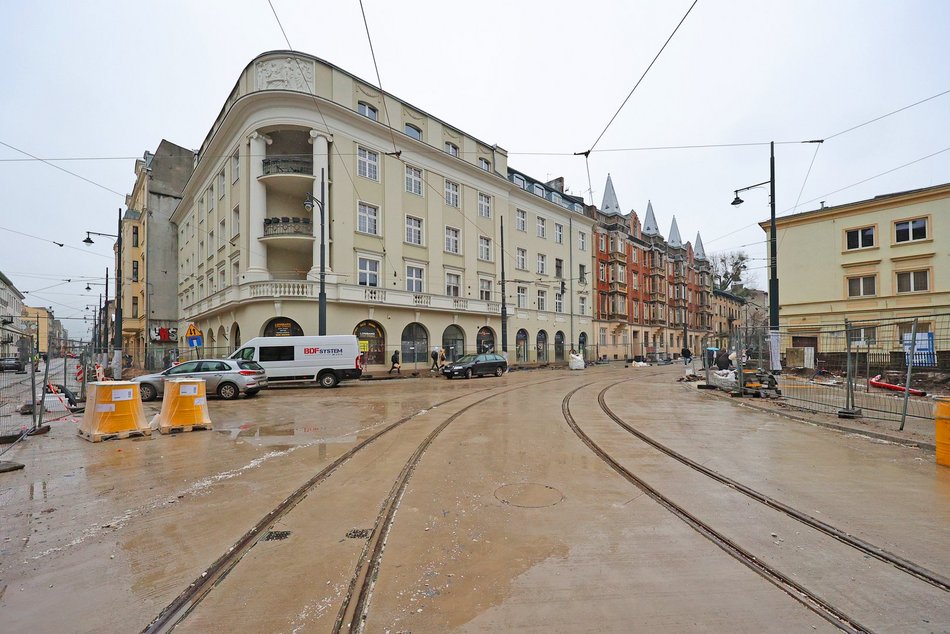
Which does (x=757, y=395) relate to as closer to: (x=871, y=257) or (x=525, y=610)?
(x=525, y=610)

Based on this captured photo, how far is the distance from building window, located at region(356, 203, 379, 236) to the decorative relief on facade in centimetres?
701

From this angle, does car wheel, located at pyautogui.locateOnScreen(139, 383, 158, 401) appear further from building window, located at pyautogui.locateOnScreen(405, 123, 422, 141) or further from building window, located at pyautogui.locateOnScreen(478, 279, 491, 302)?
building window, located at pyautogui.locateOnScreen(478, 279, 491, 302)

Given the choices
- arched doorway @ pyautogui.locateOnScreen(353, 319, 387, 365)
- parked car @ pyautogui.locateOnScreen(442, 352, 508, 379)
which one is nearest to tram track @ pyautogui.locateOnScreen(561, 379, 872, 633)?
parked car @ pyautogui.locateOnScreen(442, 352, 508, 379)

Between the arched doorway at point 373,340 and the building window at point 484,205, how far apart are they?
1331cm

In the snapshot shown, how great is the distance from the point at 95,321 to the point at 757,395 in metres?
81.8

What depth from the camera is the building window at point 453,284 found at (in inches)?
1315

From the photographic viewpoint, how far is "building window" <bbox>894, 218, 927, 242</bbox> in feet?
92.1

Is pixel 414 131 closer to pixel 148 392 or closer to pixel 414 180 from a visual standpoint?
pixel 414 180

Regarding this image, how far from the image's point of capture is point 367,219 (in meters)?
28.9

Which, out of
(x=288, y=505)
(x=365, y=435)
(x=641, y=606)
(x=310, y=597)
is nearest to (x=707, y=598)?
(x=641, y=606)

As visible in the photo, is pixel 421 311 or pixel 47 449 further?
pixel 421 311

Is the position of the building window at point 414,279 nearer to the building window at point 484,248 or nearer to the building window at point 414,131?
the building window at point 484,248

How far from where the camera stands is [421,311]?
30609 millimetres

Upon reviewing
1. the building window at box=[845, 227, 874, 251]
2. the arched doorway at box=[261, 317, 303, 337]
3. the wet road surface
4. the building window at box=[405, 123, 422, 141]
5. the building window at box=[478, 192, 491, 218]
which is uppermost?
the building window at box=[405, 123, 422, 141]
